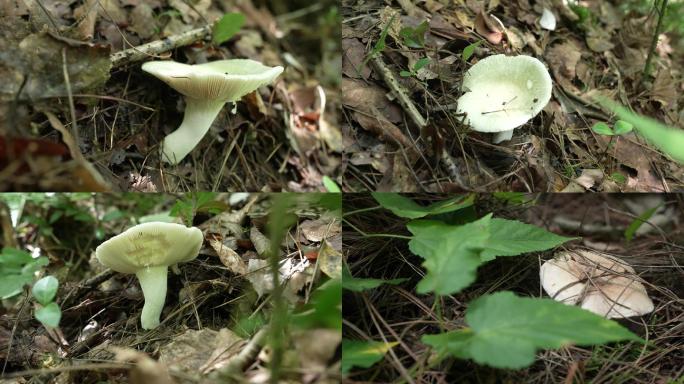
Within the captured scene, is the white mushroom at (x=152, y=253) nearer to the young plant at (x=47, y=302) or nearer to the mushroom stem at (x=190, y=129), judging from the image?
the young plant at (x=47, y=302)

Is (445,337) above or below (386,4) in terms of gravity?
below

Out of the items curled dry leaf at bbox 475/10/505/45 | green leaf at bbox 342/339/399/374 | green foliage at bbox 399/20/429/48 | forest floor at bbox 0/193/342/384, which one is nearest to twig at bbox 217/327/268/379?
forest floor at bbox 0/193/342/384

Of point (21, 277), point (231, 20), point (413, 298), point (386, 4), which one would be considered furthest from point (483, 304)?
point (231, 20)

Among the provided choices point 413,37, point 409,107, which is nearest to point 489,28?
point 413,37

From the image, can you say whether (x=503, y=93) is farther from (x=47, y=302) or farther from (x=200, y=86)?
(x=47, y=302)

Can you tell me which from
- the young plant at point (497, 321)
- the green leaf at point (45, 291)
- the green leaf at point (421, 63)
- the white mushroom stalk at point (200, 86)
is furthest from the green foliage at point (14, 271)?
the green leaf at point (421, 63)

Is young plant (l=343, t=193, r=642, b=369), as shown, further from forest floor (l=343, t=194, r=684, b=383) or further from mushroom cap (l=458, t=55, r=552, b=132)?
mushroom cap (l=458, t=55, r=552, b=132)

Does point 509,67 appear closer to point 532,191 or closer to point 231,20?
point 532,191
